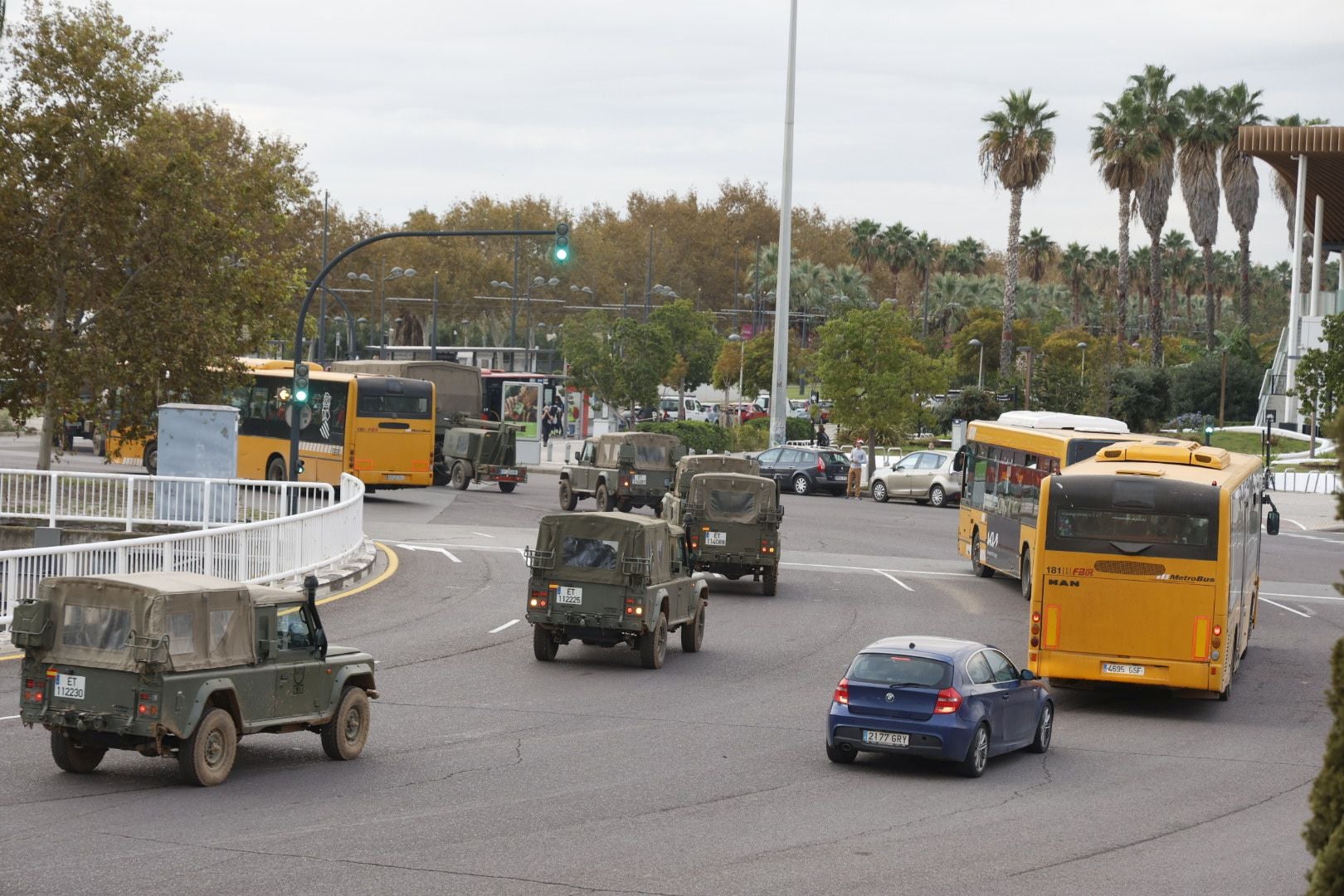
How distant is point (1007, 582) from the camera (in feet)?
105

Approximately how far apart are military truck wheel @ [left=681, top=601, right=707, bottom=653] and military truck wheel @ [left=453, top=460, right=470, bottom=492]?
27130 mm

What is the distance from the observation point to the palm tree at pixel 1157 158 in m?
80.1

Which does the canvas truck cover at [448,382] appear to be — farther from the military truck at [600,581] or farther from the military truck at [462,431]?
the military truck at [600,581]

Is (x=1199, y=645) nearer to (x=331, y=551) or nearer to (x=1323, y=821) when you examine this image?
(x=1323, y=821)

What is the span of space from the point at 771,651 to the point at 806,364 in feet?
258

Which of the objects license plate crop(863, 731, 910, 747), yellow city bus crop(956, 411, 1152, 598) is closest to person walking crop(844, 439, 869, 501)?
yellow city bus crop(956, 411, 1152, 598)

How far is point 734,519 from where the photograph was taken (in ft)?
91.9

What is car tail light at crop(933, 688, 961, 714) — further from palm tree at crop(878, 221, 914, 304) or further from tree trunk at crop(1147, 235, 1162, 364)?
palm tree at crop(878, 221, 914, 304)

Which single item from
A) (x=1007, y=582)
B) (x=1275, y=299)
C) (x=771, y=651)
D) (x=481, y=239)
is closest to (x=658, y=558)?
(x=771, y=651)

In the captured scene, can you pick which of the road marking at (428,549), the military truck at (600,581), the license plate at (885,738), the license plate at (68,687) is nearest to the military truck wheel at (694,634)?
the military truck at (600,581)

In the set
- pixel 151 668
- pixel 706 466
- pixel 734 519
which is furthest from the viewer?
pixel 706 466

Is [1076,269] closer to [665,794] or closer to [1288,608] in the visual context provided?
[1288,608]

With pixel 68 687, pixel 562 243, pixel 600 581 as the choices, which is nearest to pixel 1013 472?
pixel 562 243

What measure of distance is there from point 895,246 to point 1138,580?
109m
